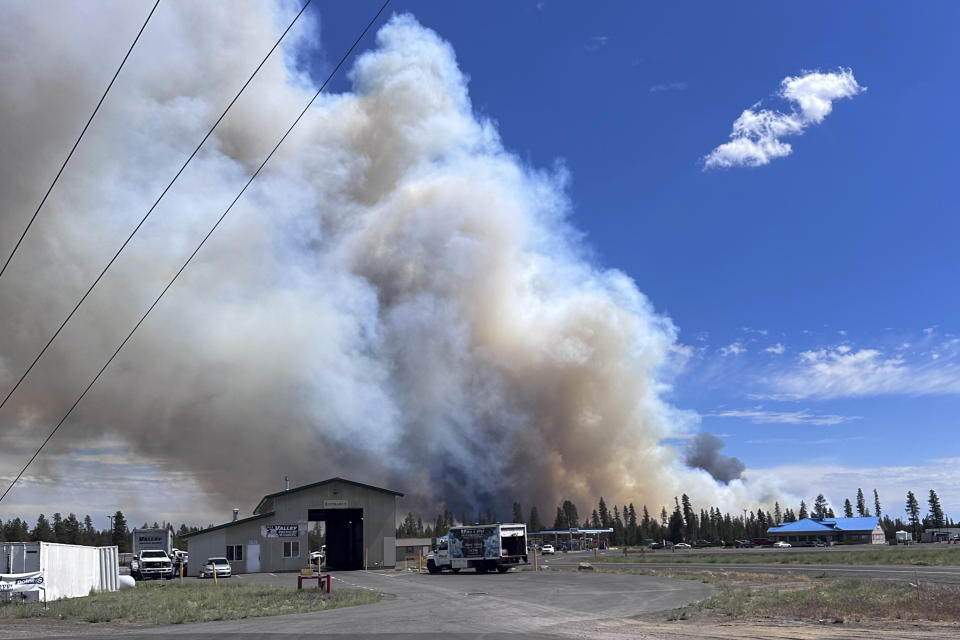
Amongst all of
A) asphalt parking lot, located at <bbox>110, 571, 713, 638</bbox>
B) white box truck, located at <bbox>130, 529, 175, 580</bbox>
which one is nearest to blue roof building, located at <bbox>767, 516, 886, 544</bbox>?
white box truck, located at <bbox>130, 529, 175, 580</bbox>

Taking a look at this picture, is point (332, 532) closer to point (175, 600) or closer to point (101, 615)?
point (175, 600)

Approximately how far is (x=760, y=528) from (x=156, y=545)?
13066cm

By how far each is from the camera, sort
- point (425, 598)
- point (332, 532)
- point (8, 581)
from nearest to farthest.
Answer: point (8, 581) < point (425, 598) < point (332, 532)

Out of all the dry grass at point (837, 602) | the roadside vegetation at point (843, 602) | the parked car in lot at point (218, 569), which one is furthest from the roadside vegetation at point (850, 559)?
the parked car in lot at point (218, 569)

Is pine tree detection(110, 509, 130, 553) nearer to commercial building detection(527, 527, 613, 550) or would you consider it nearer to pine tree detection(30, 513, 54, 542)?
pine tree detection(30, 513, 54, 542)

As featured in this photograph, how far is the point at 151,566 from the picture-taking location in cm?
6144

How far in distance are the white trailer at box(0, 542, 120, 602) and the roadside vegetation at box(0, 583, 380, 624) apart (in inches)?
37.9

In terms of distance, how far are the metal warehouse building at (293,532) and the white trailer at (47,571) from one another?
2768 centimetres

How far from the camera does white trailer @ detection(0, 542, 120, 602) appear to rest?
102 ft

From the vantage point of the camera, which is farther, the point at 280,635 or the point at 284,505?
the point at 284,505

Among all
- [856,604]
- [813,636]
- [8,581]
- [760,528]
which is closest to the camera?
[813,636]

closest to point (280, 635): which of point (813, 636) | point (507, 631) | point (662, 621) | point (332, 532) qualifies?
point (507, 631)

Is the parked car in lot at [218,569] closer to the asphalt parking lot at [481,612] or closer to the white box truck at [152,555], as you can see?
the white box truck at [152,555]

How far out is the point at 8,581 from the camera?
101 feet
